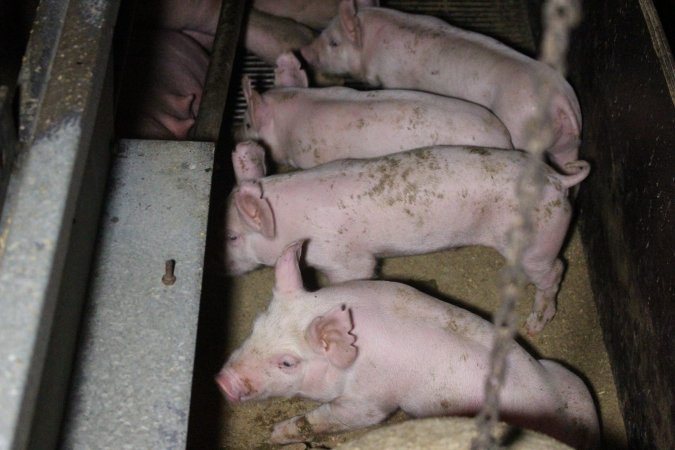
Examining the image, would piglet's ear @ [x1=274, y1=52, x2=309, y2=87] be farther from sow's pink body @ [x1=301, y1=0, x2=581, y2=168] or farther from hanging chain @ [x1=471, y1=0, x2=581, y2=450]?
hanging chain @ [x1=471, y1=0, x2=581, y2=450]

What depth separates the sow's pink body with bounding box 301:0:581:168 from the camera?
3.09 meters

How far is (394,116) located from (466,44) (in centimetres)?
53

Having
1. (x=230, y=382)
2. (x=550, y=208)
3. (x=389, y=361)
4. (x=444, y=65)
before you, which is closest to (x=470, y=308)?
(x=550, y=208)

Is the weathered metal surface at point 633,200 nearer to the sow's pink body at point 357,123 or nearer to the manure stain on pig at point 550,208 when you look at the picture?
the manure stain on pig at point 550,208

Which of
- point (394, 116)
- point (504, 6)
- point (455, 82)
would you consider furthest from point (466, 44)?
point (504, 6)

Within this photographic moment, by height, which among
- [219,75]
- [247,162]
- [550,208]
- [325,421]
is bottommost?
[325,421]

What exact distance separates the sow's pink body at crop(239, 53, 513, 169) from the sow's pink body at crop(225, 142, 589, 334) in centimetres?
20

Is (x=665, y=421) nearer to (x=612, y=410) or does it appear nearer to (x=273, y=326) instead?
(x=612, y=410)

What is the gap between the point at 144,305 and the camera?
1.96 meters

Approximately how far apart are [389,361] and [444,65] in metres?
1.50

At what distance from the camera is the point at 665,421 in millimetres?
2486

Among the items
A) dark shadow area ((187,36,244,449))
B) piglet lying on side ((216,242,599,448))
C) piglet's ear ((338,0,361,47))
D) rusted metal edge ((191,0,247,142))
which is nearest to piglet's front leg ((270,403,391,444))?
piglet lying on side ((216,242,599,448))

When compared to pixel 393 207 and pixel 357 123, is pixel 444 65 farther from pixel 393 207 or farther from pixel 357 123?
pixel 393 207

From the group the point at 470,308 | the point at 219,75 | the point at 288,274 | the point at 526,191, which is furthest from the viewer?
the point at 470,308
